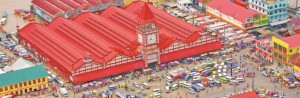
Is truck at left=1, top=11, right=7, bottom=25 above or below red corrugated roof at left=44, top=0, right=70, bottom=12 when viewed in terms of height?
below

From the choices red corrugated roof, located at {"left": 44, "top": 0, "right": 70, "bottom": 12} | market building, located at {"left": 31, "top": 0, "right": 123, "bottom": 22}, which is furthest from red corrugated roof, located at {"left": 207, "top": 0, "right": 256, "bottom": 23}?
red corrugated roof, located at {"left": 44, "top": 0, "right": 70, "bottom": 12}

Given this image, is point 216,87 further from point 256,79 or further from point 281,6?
point 281,6

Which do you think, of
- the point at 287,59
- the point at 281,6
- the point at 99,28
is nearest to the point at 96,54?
the point at 99,28

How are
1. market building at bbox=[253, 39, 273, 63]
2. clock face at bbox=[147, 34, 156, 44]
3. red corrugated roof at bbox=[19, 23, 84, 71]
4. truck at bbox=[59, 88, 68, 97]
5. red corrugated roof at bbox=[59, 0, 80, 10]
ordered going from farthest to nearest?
red corrugated roof at bbox=[59, 0, 80, 10] < market building at bbox=[253, 39, 273, 63] < clock face at bbox=[147, 34, 156, 44] < red corrugated roof at bbox=[19, 23, 84, 71] < truck at bbox=[59, 88, 68, 97]

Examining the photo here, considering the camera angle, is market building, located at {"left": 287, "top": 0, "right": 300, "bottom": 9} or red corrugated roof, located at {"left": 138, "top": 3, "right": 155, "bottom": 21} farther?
market building, located at {"left": 287, "top": 0, "right": 300, "bottom": 9}

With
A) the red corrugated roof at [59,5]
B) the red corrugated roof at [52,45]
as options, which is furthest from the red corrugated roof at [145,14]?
the red corrugated roof at [59,5]

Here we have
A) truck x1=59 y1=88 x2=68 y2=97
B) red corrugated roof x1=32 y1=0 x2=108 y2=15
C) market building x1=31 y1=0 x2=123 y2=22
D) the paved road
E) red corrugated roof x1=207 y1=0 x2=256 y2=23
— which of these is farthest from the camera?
red corrugated roof x1=32 y1=0 x2=108 y2=15

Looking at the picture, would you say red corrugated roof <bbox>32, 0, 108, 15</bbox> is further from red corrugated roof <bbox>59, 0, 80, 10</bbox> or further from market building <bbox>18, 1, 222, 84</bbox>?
market building <bbox>18, 1, 222, 84</bbox>
